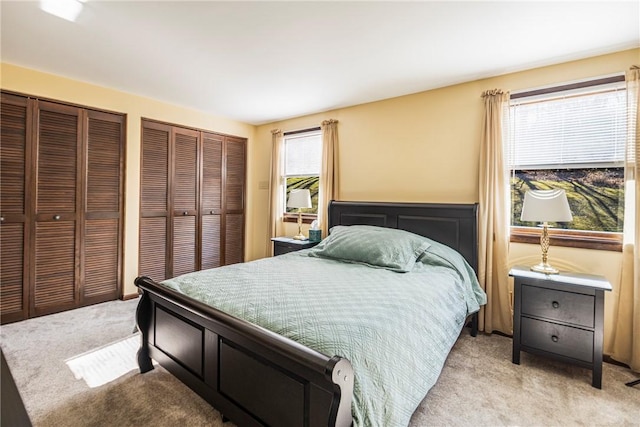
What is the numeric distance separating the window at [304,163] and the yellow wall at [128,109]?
3.80 feet

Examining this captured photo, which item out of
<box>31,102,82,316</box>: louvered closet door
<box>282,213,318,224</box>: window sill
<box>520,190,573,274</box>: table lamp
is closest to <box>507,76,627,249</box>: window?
<box>520,190,573,274</box>: table lamp

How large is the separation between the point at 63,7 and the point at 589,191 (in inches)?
165

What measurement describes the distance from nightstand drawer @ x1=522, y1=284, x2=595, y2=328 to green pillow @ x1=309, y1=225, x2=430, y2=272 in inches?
33.6

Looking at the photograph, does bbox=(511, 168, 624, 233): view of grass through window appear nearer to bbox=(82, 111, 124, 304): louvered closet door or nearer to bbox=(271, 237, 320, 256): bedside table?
bbox=(271, 237, 320, 256): bedside table

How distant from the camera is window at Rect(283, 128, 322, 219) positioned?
4.39 meters

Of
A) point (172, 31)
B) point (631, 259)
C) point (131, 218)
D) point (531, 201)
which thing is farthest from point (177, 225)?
point (631, 259)

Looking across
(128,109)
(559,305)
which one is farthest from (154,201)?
(559,305)

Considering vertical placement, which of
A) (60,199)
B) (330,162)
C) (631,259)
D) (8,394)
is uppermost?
(330,162)

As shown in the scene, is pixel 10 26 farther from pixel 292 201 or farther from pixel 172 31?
pixel 292 201

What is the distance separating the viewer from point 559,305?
88.7 inches

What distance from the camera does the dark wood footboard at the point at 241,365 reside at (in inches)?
44.2

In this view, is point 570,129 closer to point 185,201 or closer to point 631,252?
point 631,252

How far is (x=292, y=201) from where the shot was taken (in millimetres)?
4062

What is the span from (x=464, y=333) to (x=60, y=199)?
4.31 m
